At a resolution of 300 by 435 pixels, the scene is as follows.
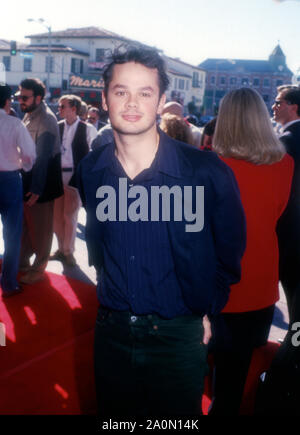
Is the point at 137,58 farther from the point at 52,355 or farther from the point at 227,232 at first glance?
the point at 52,355

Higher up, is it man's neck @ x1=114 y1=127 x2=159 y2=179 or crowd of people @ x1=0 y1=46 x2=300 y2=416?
man's neck @ x1=114 y1=127 x2=159 y2=179

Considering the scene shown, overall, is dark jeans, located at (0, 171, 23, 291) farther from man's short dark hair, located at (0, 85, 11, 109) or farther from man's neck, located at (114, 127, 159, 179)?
man's neck, located at (114, 127, 159, 179)

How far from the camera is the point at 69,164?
5.43 m

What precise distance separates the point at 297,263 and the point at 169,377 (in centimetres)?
166

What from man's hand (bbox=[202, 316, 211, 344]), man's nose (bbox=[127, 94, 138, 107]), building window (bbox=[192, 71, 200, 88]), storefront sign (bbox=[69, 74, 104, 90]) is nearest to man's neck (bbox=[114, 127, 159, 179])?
man's nose (bbox=[127, 94, 138, 107])

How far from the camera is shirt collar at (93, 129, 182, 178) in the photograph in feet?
4.97

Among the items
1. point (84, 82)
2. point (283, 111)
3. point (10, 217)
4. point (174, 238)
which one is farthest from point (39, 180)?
point (84, 82)

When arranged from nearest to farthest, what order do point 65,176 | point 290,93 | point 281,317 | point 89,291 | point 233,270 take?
point 233,270
point 290,93
point 281,317
point 89,291
point 65,176

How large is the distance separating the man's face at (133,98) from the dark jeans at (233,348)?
39.2 inches

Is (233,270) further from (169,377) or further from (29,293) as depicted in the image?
(29,293)

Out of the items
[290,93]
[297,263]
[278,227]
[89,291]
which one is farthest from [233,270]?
[89,291]

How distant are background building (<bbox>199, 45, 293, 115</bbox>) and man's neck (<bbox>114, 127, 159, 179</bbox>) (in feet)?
234

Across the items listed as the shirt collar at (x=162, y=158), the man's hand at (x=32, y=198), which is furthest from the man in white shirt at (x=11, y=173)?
the shirt collar at (x=162, y=158)

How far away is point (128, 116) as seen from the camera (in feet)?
4.91
